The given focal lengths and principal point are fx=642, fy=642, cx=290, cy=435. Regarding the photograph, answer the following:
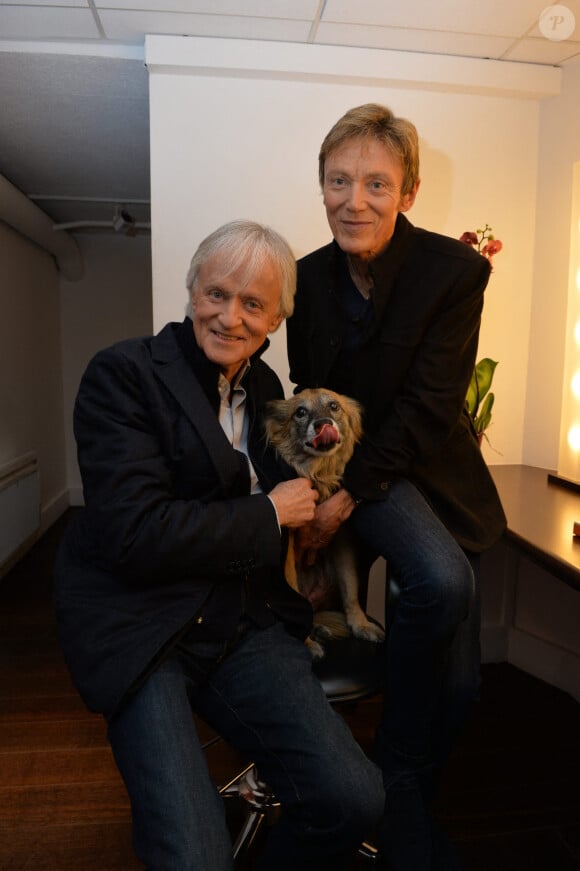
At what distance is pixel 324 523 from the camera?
5.54 feet

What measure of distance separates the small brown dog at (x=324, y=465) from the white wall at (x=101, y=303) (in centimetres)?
489

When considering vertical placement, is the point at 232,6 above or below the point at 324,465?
above

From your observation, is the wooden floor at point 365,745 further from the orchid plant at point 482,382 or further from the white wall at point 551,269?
the orchid plant at point 482,382

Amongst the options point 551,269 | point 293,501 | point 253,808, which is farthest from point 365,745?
point 551,269

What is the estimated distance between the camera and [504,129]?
2.76 m

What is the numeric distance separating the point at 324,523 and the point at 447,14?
1.95 m

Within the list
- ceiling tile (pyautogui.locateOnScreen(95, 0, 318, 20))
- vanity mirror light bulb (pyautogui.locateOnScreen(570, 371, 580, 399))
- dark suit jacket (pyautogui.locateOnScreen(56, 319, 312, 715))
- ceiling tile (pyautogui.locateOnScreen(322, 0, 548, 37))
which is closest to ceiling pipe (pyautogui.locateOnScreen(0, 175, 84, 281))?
ceiling tile (pyautogui.locateOnScreen(95, 0, 318, 20))

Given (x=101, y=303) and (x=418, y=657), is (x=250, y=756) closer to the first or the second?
(x=418, y=657)

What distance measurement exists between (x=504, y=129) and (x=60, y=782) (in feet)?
10.1

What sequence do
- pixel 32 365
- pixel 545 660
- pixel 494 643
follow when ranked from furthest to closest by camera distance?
pixel 32 365 < pixel 494 643 < pixel 545 660

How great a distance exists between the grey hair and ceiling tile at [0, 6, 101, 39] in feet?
5.32

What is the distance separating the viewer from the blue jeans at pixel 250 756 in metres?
1.17

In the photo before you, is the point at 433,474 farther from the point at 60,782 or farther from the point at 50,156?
the point at 50,156

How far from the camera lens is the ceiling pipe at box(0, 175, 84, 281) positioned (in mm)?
4336
